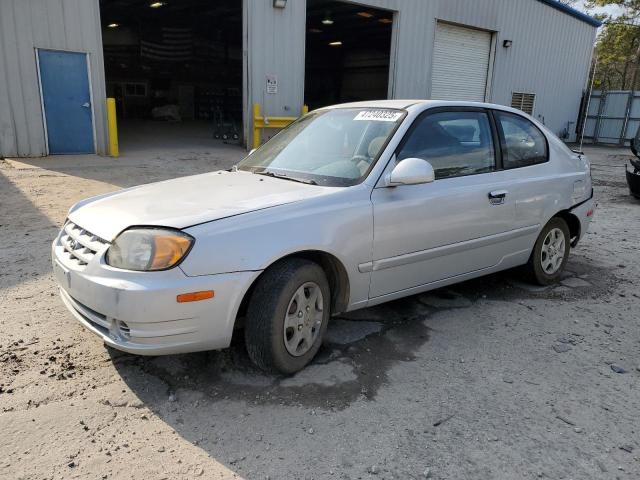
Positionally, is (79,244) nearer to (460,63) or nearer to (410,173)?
(410,173)

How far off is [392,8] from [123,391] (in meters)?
14.8

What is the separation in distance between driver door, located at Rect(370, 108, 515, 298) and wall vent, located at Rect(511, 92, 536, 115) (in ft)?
59.3

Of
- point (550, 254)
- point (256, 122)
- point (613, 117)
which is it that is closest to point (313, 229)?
point (550, 254)

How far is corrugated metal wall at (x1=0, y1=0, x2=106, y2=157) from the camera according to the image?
10.3 meters

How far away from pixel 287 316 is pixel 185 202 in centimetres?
93

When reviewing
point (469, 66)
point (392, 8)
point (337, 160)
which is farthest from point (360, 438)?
point (469, 66)

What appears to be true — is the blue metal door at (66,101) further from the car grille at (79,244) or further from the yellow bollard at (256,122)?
the car grille at (79,244)

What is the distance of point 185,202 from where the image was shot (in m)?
3.09

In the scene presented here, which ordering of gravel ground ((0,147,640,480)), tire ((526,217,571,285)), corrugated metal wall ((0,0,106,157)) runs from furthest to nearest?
corrugated metal wall ((0,0,106,157)) < tire ((526,217,571,285)) < gravel ground ((0,147,640,480))

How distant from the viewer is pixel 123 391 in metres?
2.90

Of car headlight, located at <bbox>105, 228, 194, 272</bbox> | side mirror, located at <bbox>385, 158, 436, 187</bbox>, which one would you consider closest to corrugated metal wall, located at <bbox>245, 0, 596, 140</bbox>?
side mirror, located at <bbox>385, 158, 436, 187</bbox>

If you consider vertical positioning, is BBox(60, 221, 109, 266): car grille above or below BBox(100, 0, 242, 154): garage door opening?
below

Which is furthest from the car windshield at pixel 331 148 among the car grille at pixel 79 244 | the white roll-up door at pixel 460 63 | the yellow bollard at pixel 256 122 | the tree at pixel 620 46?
the tree at pixel 620 46

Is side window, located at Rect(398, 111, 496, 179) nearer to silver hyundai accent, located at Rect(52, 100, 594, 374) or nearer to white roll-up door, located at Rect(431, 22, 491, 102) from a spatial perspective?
silver hyundai accent, located at Rect(52, 100, 594, 374)
